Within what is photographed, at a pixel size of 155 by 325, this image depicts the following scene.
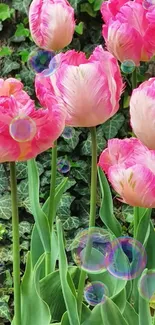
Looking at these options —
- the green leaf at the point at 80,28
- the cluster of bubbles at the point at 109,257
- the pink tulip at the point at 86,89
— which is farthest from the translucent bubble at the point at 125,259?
the green leaf at the point at 80,28

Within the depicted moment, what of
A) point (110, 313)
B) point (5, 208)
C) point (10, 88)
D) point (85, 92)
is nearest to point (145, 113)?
point (85, 92)

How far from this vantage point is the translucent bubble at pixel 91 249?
0.96 m

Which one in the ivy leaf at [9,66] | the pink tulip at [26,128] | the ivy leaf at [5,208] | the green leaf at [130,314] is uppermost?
the pink tulip at [26,128]

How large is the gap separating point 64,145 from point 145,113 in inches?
70.0

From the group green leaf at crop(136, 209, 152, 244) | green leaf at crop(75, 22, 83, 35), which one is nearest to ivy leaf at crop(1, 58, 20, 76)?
green leaf at crop(75, 22, 83, 35)

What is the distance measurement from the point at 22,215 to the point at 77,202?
211mm

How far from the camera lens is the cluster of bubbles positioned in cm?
106

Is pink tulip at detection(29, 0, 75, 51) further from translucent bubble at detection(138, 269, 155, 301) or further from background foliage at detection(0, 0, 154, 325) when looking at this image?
background foliage at detection(0, 0, 154, 325)

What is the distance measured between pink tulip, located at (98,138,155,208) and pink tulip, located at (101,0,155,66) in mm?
219

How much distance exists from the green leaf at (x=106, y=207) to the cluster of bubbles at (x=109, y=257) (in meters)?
0.07

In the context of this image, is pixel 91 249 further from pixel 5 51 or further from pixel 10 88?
pixel 5 51

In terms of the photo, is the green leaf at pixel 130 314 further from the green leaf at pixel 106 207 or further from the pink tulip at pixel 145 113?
the pink tulip at pixel 145 113

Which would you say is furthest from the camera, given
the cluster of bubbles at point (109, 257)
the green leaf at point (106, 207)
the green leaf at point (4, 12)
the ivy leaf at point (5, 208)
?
the green leaf at point (4, 12)

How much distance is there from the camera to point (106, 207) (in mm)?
1230
